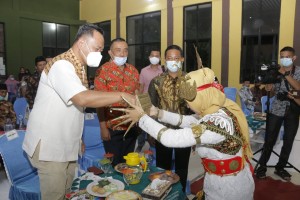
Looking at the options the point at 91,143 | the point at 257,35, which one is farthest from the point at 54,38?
the point at 91,143

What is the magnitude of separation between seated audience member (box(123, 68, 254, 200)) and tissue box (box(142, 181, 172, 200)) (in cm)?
24

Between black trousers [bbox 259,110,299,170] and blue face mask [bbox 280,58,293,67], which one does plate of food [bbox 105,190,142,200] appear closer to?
black trousers [bbox 259,110,299,170]

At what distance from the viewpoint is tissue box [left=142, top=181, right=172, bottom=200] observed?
1.38 meters

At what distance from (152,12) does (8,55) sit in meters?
5.80

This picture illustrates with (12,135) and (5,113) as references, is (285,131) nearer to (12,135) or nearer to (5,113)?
(12,135)

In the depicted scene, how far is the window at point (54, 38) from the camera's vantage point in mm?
11672

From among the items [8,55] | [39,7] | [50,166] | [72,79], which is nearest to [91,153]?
[50,166]

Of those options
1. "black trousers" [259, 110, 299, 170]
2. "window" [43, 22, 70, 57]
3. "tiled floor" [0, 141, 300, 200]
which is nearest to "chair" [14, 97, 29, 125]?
"tiled floor" [0, 141, 300, 200]

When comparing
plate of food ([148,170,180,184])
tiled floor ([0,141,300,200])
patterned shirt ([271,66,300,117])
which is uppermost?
patterned shirt ([271,66,300,117])

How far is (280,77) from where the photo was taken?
3270 mm

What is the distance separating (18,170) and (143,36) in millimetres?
8711

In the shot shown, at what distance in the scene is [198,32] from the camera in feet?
28.5

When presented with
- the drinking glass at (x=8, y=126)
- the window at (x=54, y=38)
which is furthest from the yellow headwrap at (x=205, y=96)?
the window at (x=54, y=38)

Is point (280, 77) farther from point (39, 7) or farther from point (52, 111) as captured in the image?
point (39, 7)
